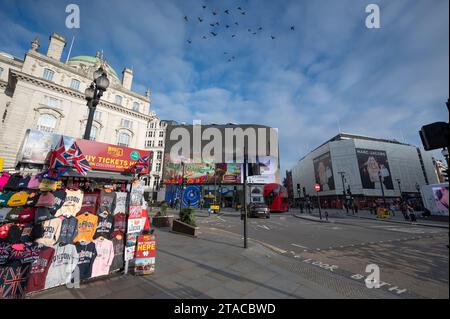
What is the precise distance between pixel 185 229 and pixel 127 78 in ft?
125

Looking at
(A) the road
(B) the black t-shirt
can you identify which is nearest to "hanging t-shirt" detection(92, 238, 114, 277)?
(B) the black t-shirt

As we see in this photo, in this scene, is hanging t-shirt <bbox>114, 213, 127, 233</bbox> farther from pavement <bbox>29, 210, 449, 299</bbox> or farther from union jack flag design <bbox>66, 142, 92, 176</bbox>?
union jack flag design <bbox>66, 142, 92, 176</bbox>

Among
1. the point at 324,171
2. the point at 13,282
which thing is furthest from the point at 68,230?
the point at 324,171

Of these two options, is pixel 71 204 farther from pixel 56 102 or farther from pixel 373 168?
pixel 373 168

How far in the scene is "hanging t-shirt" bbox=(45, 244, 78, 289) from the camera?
11.8 feet

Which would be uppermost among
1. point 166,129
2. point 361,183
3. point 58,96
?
point 166,129

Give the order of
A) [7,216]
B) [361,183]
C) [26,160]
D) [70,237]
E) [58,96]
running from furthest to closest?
[361,183], [58,96], [26,160], [70,237], [7,216]

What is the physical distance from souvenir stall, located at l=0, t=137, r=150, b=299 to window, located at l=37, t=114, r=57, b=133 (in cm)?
2969

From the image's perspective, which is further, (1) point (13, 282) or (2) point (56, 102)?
(2) point (56, 102)

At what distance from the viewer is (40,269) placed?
3.47m
